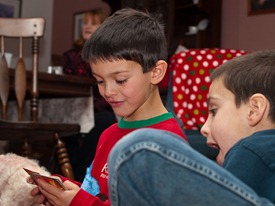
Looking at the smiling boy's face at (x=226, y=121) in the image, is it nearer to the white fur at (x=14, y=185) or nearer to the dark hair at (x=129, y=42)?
the dark hair at (x=129, y=42)

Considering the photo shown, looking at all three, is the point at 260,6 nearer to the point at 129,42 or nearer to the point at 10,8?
the point at 10,8

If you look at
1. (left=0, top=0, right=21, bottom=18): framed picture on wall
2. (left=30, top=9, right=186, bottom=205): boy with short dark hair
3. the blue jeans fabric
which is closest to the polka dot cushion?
(left=30, top=9, right=186, bottom=205): boy with short dark hair

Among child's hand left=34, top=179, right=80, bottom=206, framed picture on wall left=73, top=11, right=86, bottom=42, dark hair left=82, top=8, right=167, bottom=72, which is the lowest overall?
child's hand left=34, top=179, right=80, bottom=206

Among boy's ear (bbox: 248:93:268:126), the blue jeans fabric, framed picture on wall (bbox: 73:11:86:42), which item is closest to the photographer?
the blue jeans fabric

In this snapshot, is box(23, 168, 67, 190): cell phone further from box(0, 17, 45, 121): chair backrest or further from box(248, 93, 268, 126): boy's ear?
box(0, 17, 45, 121): chair backrest

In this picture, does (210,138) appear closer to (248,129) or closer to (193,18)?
(248,129)

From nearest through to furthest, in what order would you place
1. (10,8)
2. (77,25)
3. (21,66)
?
(21,66) < (10,8) < (77,25)

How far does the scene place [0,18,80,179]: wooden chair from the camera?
7.98 ft

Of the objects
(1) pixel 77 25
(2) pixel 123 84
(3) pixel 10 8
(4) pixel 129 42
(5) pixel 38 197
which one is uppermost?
(3) pixel 10 8

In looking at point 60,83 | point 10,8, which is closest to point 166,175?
point 60,83

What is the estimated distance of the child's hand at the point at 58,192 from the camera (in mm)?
1099

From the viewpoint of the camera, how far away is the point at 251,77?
112 centimetres

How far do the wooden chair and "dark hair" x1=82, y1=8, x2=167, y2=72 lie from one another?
3.83 ft

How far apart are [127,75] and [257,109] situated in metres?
0.35
